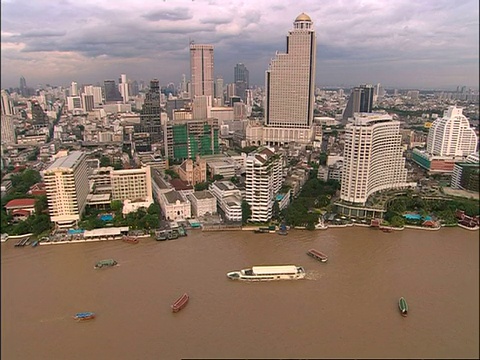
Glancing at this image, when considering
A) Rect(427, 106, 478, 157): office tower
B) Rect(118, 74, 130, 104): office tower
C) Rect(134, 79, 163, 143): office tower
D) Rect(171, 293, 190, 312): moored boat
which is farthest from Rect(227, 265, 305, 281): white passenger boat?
Rect(134, 79, 163, 143): office tower

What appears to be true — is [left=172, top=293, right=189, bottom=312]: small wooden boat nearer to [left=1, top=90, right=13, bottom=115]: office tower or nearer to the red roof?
[left=1, top=90, right=13, bottom=115]: office tower

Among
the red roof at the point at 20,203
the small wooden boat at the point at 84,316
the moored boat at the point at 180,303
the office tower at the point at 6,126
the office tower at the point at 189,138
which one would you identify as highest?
the office tower at the point at 6,126

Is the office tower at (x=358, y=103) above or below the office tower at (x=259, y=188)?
above

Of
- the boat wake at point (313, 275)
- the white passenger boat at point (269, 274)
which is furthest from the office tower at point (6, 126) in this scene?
the boat wake at point (313, 275)

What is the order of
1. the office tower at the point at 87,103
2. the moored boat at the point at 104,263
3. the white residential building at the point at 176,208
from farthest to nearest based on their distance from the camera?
1. the office tower at the point at 87,103
2. the white residential building at the point at 176,208
3. the moored boat at the point at 104,263

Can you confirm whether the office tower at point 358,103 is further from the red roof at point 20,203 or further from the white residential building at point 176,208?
the red roof at point 20,203

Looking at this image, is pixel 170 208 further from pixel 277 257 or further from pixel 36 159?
pixel 36 159

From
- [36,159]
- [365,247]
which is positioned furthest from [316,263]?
[36,159]
